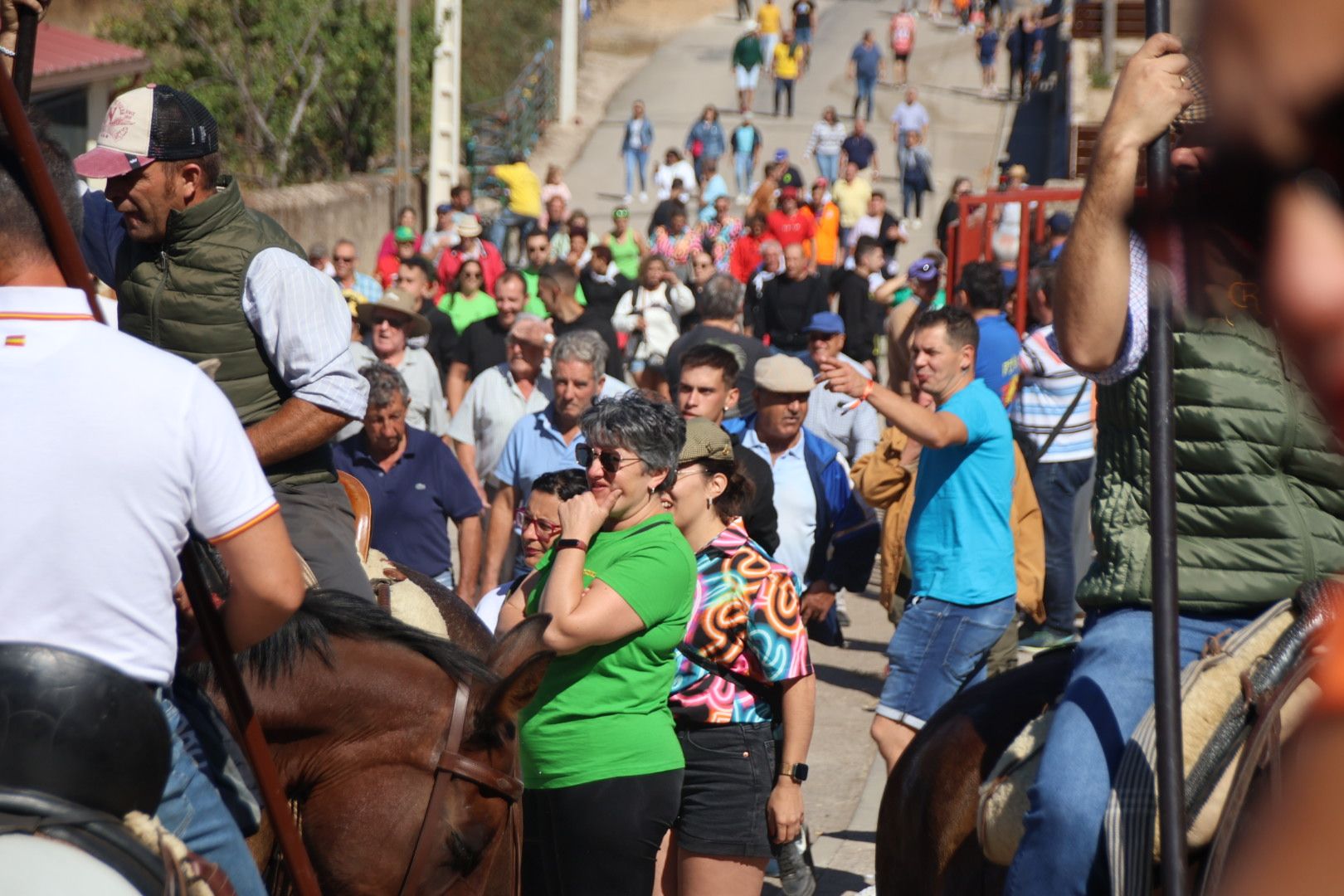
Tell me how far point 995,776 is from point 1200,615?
0.62 m

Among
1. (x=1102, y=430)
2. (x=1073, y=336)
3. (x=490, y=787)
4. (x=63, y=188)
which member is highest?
(x=63, y=188)

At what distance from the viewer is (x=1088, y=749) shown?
11.5 feet

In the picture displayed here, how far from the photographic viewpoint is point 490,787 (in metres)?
3.89

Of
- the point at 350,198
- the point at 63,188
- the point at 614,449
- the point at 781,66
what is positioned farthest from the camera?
the point at 781,66

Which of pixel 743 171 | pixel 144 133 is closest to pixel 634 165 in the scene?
pixel 743 171

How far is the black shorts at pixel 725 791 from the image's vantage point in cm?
500

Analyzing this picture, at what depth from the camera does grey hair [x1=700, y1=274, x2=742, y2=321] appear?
10.5m

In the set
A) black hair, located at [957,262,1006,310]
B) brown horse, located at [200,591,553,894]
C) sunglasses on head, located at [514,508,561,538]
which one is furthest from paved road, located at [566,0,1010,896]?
brown horse, located at [200,591,553,894]

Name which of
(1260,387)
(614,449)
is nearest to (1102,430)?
(1260,387)

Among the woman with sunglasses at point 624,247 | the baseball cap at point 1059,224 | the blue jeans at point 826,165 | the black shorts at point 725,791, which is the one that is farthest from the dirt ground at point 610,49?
the black shorts at point 725,791

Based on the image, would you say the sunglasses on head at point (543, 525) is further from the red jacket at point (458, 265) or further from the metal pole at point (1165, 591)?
the red jacket at point (458, 265)

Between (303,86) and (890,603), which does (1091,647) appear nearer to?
(890,603)

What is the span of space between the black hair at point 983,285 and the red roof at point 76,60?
11.6 m

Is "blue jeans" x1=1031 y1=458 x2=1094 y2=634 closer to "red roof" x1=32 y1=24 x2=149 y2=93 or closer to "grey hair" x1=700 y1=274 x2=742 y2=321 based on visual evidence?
"grey hair" x1=700 y1=274 x2=742 y2=321
